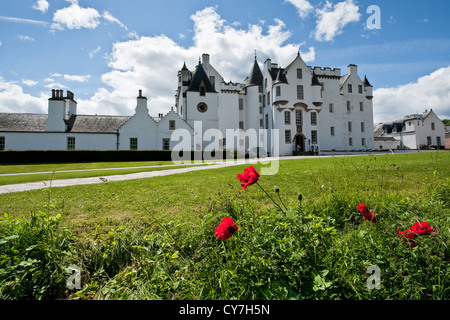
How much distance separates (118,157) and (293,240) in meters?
Answer: 28.7

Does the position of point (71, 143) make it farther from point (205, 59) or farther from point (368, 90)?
point (368, 90)

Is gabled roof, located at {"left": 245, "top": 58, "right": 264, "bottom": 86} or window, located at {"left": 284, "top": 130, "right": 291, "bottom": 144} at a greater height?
gabled roof, located at {"left": 245, "top": 58, "right": 264, "bottom": 86}

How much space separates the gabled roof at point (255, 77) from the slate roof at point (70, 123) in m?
21.7

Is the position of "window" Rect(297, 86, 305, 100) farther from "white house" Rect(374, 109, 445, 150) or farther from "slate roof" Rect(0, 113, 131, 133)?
"slate roof" Rect(0, 113, 131, 133)

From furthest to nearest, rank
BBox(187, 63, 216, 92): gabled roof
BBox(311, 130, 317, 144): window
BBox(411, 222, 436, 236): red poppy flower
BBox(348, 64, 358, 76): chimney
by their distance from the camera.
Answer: BBox(348, 64, 358, 76): chimney → BBox(187, 63, 216, 92): gabled roof → BBox(311, 130, 317, 144): window → BBox(411, 222, 436, 236): red poppy flower

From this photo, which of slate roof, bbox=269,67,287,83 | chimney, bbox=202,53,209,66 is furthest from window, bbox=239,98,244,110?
chimney, bbox=202,53,209,66

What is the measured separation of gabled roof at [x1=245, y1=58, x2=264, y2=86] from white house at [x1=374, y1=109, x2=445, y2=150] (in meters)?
29.6

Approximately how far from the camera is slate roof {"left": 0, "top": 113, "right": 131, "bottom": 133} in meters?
32.9

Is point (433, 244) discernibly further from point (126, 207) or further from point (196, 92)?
point (196, 92)

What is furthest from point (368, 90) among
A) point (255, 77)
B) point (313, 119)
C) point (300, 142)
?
point (255, 77)

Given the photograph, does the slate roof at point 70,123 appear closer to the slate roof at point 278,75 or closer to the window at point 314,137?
the slate roof at point 278,75

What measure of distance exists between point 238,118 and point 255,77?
7679 millimetres

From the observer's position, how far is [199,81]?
3806 centimetres
